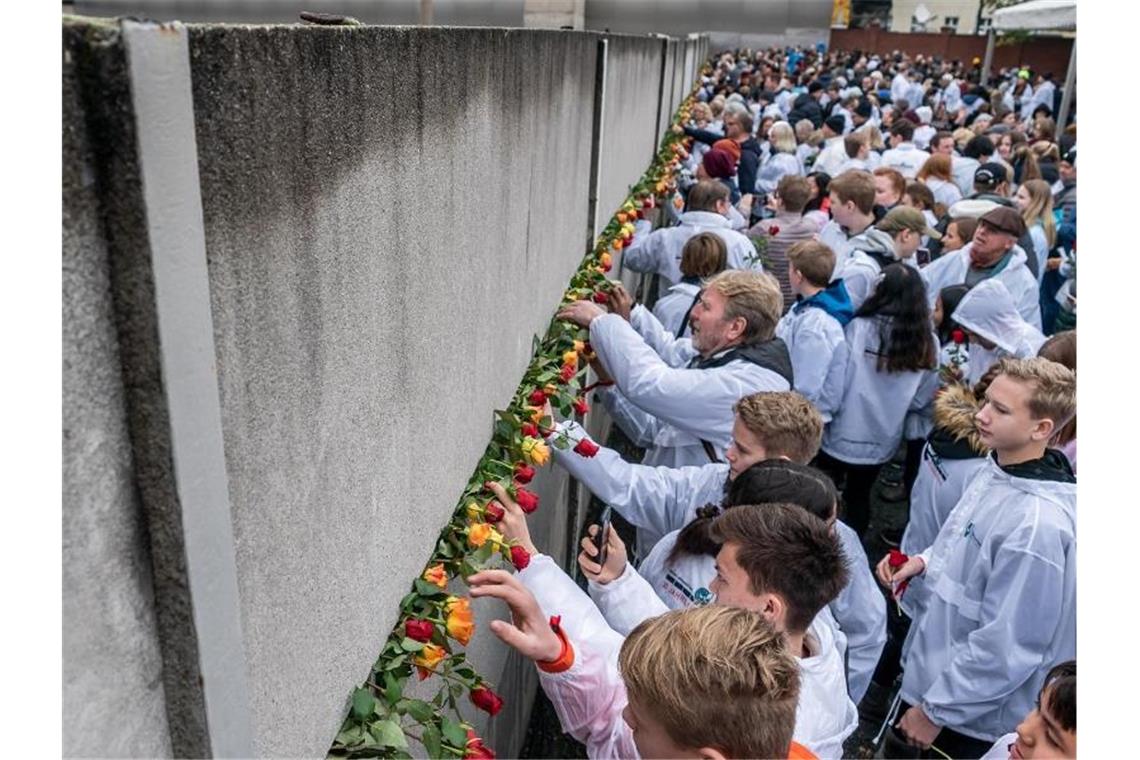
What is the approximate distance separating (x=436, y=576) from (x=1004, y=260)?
4.84 m

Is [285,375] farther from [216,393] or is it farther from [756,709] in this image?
[756,709]

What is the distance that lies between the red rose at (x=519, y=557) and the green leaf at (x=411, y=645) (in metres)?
0.44

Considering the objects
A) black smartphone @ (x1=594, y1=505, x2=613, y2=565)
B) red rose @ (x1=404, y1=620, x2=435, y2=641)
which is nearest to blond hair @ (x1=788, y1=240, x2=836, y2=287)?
black smartphone @ (x1=594, y1=505, x2=613, y2=565)

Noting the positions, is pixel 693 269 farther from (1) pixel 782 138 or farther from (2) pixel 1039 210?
(1) pixel 782 138

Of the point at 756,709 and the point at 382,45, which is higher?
the point at 382,45

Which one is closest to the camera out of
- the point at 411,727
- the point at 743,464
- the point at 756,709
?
the point at 756,709

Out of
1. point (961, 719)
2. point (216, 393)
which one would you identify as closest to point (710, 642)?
point (216, 393)

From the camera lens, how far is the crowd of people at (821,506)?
7.10ft

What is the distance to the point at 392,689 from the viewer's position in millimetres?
1897

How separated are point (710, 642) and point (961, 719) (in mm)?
1885

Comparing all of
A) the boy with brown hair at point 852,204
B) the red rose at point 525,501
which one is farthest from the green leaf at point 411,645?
the boy with brown hair at point 852,204

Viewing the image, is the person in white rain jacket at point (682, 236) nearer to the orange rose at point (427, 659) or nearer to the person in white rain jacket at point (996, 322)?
the person in white rain jacket at point (996, 322)

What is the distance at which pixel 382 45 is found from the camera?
1597 mm

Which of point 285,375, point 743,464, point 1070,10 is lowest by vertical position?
point 743,464
